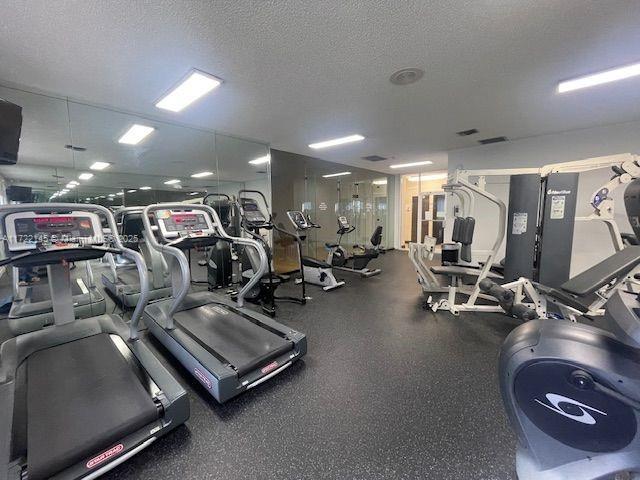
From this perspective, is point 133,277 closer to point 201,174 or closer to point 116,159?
point 116,159

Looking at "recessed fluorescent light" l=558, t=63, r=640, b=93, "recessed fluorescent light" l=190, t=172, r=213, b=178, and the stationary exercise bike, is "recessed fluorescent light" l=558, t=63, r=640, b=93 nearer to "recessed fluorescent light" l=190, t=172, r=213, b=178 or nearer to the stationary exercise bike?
the stationary exercise bike

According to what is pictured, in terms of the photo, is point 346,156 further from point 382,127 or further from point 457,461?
point 457,461

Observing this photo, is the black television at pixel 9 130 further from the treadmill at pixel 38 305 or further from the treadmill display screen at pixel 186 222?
the treadmill at pixel 38 305

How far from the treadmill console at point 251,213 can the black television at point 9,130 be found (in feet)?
7.71

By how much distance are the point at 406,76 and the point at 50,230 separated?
348 centimetres

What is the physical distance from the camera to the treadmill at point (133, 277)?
357 cm

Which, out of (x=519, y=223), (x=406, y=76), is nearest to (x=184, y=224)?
(x=406, y=76)

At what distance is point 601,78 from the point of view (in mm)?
2766

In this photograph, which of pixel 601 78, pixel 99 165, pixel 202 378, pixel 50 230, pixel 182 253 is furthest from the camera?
pixel 99 165

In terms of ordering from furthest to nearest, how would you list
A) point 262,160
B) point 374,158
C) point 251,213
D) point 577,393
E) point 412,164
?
point 412,164
point 374,158
point 262,160
point 251,213
point 577,393

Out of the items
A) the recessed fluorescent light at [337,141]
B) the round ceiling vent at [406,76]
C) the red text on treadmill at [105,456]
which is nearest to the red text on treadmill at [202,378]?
the red text on treadmill at [105,456]

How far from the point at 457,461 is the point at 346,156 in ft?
20.0

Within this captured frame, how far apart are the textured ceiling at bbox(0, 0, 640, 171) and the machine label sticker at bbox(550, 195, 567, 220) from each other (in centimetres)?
Result: 125

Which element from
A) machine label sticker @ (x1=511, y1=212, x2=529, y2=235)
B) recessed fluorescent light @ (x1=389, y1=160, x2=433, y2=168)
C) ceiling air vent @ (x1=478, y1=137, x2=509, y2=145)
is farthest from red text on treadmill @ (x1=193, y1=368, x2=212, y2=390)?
recessed fluorescent light @ (x1=389, y1=160, x2=433, y2=168)
